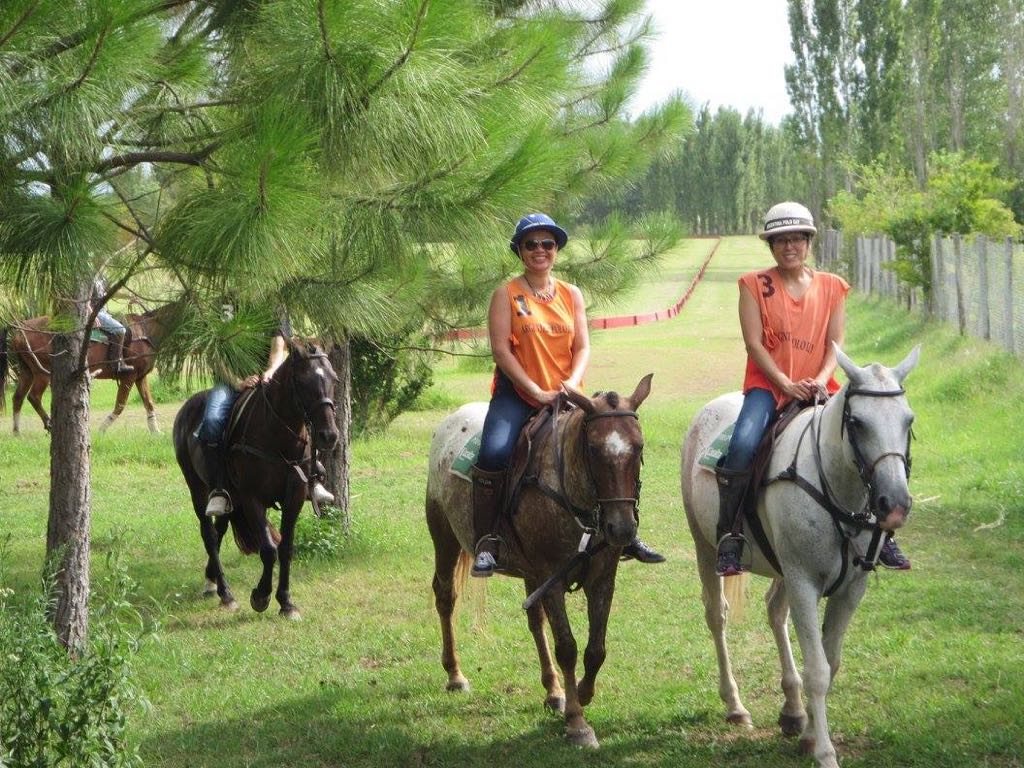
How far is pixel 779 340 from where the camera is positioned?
584cm

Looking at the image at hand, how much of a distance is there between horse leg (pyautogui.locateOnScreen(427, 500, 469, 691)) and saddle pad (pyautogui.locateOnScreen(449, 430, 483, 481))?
17.6 inches

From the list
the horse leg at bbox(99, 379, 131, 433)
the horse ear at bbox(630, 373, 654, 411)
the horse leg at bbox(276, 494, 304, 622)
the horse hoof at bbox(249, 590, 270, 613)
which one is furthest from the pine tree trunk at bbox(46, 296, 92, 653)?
the horse leg at bbox(99, 379, 131, 433)

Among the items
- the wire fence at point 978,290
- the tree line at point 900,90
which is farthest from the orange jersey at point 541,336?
the tree line at point 900,90

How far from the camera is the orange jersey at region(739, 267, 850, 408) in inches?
229

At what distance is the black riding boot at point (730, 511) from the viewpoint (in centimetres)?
570

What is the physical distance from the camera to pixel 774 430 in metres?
5.73

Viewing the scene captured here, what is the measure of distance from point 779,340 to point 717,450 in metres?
0.63

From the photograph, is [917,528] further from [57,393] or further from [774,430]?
[57,393]

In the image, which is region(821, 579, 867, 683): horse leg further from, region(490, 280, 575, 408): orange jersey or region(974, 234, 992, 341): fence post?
region(974, 234, 992, 341): fence post

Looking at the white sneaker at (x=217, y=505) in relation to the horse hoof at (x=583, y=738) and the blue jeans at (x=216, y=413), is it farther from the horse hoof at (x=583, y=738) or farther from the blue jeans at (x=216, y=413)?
the horse hoof at (x=583, y=738)

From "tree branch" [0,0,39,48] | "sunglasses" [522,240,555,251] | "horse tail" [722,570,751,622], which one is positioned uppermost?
"tree branch" [0,0,39,48]

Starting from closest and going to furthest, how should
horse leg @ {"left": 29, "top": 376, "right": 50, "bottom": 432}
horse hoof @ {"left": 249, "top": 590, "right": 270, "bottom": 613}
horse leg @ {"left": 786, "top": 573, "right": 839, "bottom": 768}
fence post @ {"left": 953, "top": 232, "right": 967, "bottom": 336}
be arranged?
horse leg @ {"left": 786, "top": 573, "right": 839, "bottom": 768} → horse hoof @ {"left": 249, "top": 590, "right": 270, "bottom": 613} → horse leg @ {"left": 29, "top": 376, "right": 50, "bottom": 432} → fence post @ {"left": 953, "top": 232, "right": 967, "bottom": 336}

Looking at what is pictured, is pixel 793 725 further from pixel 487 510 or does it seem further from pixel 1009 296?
pixel 1009 296

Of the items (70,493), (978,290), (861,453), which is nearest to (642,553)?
(861,453)
